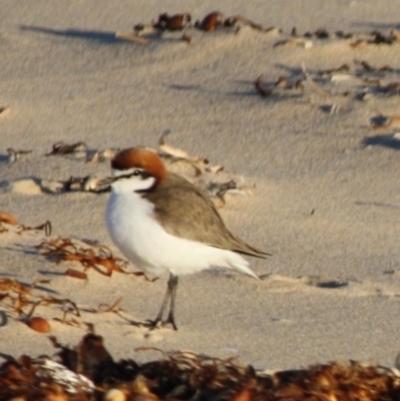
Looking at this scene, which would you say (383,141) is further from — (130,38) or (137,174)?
(137,174)

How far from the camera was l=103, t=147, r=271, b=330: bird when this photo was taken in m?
5.68

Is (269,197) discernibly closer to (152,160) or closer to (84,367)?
(152,160)

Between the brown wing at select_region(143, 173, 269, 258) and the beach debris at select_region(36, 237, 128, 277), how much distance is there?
458 mm

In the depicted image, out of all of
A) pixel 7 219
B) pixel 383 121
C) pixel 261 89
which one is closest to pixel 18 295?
pixel 7 219

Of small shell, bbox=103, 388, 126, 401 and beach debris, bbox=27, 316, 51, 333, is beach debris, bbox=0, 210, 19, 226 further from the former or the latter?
small shell, bbox=103, 388, 126, 401

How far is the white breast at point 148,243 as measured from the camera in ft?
18.6

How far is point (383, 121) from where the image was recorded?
328 inches

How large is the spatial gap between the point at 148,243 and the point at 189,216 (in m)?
0.27

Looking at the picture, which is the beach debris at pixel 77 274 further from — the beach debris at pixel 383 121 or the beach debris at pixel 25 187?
the beach debris at pixel 383 121

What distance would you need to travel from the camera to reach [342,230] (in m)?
7.02

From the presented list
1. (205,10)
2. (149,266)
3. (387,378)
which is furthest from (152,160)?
(205,10)

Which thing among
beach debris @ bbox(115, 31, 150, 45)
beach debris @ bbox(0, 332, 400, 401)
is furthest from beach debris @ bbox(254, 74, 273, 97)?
beach debris @ bbox(0, 332, 400, 401)

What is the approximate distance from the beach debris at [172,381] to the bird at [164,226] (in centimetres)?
154

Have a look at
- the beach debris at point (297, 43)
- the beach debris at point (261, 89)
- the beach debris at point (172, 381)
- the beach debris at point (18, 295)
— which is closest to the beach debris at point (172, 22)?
the beach debris at point (297, 43)
